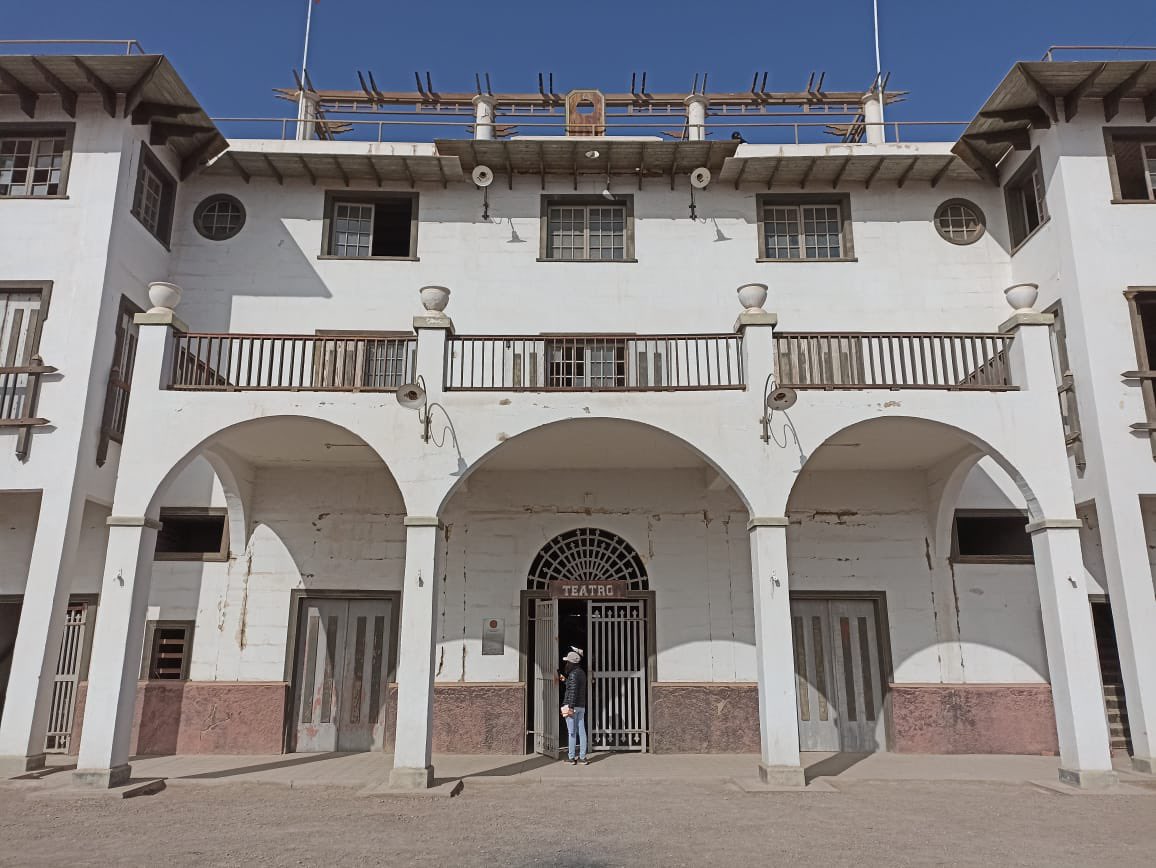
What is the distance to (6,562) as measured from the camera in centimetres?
1280

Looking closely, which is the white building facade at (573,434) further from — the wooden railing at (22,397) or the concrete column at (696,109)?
the concrete column at (696,109)

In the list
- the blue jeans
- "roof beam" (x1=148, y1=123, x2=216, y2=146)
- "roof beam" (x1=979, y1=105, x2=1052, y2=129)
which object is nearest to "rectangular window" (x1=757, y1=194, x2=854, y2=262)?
"roof beam" (x1=979, y1=105, x2=1052, y2=129)

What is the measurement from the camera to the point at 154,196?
13.6 m

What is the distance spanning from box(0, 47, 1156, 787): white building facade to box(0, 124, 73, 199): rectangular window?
0.06m

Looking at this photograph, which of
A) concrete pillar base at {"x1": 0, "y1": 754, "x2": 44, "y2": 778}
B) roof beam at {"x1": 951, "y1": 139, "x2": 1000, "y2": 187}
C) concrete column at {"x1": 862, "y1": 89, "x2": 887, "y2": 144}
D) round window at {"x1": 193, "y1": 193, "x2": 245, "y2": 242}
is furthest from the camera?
concrete column at {"x1": 862, "y1": 89, "x2": 887, "y2": 144}

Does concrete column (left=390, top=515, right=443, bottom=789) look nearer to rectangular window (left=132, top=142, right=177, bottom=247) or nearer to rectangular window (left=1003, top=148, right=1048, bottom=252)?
rectangular window (left=132, top=142, right=177, bottom=247)

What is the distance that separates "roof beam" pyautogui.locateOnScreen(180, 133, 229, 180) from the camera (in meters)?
13.7

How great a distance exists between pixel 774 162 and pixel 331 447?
8485 millimetres

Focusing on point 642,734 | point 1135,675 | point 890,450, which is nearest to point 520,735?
point 642,734

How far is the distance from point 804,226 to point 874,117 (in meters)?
3.04

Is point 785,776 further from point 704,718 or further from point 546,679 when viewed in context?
point 546,679

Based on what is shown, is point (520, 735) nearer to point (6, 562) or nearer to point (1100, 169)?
point (6, 562)

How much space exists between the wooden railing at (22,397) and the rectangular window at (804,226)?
1114 cm

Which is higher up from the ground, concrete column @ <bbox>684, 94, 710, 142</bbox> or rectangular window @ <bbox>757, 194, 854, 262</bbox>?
concrete column @ <bbox>684, 94, 710, 142</bbox>
